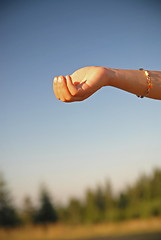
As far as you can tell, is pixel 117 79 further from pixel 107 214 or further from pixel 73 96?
pixel 107 214

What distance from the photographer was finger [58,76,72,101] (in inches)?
10.3

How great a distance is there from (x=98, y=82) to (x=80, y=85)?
2cm

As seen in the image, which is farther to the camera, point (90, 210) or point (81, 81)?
point (90, 210)

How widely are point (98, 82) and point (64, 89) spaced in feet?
0.12

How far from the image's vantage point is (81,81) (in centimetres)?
28

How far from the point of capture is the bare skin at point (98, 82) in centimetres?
26

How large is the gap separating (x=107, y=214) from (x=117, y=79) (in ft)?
37.2

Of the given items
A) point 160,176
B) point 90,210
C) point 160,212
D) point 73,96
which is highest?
point 73,96

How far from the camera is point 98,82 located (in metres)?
0.27

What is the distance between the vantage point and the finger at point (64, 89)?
0.86ft

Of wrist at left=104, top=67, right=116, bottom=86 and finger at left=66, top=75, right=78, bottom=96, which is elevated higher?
wrist at left=104, top=67, right=116, bottom=86

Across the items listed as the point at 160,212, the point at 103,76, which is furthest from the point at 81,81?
the point at 160,212

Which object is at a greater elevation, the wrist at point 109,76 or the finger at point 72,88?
the wrist at point 109,76

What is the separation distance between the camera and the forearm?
0.28 metres
